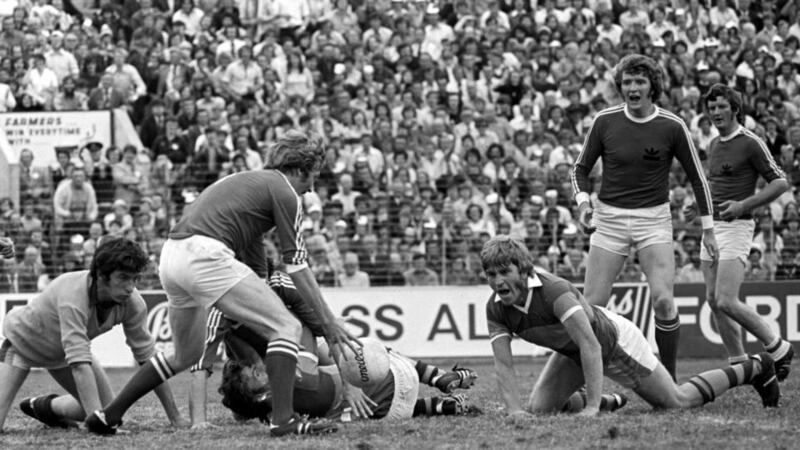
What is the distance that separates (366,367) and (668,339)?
255cm

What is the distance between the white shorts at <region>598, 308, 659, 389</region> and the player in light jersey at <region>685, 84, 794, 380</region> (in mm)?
2060

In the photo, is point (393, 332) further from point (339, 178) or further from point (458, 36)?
point (458, 36)

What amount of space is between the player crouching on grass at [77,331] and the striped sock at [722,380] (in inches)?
134

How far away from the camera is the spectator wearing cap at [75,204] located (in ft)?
59.4

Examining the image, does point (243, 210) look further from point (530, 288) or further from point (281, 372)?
point (530, 288)

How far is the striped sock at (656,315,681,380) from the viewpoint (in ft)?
33.7

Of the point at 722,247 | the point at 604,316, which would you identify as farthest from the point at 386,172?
the point at 604,316

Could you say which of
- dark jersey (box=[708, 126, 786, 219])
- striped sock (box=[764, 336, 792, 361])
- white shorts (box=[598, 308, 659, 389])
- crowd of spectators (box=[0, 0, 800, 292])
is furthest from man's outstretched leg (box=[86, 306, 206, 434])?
crowd of spectators (box=[0, 0, 800, 292])

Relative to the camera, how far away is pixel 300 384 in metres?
8.88

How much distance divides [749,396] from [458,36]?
1458 cm

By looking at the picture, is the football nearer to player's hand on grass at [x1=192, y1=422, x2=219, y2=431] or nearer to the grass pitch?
the grass pitch

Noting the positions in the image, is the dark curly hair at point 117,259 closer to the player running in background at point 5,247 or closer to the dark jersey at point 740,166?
the player running in background at point 5,247

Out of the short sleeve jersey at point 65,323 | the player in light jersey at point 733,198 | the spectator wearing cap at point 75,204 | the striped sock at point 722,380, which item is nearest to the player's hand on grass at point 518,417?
the striped sock at point 722,380

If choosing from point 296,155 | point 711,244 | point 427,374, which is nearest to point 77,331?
point 296,155
